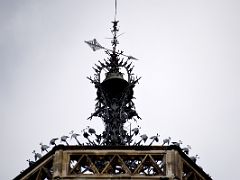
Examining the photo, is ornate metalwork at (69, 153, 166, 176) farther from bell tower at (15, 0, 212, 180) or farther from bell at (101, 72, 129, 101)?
bell at (101, 72, 129, 101)

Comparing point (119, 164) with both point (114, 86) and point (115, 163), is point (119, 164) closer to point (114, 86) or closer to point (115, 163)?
point (115, 163)

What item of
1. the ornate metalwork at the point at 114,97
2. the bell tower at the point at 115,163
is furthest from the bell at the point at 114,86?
the bell tower at the point at 115,163

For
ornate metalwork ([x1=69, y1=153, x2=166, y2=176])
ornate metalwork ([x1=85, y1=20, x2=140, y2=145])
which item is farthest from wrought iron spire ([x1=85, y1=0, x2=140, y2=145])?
ornate metalwork ([x1=69, y1=153, x2=166, y2=176])

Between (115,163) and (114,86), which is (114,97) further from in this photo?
(115,163)

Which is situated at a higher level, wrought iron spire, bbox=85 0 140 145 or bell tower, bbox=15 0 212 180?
wrought iron spire, bbox=85 0 140 145

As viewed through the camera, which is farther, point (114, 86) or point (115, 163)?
point (114, 86)

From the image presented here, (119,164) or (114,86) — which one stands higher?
(114,86)

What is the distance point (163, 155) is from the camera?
18234 millimetres

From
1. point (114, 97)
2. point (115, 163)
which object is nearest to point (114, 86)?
point (114, 97)

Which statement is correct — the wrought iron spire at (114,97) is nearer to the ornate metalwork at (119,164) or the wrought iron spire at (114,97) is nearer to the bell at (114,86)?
the bell at (114,86)

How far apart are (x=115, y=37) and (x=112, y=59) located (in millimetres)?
1967

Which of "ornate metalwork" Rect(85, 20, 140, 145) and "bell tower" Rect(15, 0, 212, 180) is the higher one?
"ornate metalwork" Rect(85, 20, 140, 145)

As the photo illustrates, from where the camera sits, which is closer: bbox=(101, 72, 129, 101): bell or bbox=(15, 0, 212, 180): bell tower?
bbox=(15, 0, 212, 180): bell tower

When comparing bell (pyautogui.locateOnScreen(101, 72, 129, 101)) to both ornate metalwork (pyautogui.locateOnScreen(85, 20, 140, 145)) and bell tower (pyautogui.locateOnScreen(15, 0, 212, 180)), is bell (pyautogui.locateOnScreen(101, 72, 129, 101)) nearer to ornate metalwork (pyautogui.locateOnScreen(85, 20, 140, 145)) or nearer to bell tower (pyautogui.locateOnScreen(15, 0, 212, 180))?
ornate metalwork (pyautogui.locateOnScreen(85, 20, 140, 145))
